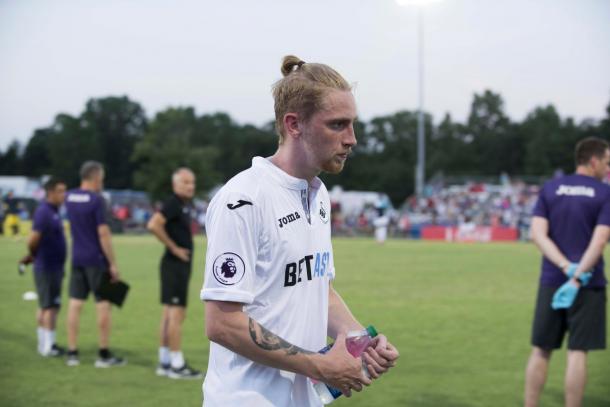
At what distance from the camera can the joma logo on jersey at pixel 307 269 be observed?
2.62 meters

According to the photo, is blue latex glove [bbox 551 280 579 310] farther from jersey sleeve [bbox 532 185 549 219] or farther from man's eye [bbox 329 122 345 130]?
man's eye [bbox 329 122 345 130]

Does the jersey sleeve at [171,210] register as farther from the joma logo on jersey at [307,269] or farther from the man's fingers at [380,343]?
the man's fingers at [380,343]

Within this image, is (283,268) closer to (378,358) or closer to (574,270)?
(378,358)

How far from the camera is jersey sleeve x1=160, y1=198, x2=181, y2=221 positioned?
8086mm

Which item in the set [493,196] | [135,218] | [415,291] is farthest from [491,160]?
[415,291]

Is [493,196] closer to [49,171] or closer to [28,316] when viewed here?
[28,316]

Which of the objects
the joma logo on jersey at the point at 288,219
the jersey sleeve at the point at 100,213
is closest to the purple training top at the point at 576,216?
the joma logo on jersey at the point at 288,219

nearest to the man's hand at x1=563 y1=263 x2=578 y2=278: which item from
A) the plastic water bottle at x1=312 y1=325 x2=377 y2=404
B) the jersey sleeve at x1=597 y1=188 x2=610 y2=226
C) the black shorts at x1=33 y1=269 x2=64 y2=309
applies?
the jersey sleeve at x1=597 y1=188 x2=610 y2=226

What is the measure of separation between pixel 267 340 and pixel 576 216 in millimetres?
4210

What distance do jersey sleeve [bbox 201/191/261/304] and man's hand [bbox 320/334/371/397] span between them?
1.19 ft

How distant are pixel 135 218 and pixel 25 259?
4373 cm

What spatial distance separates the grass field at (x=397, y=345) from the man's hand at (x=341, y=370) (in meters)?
4.50

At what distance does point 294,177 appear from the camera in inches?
107

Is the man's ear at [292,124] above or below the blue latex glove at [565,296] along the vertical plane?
above
